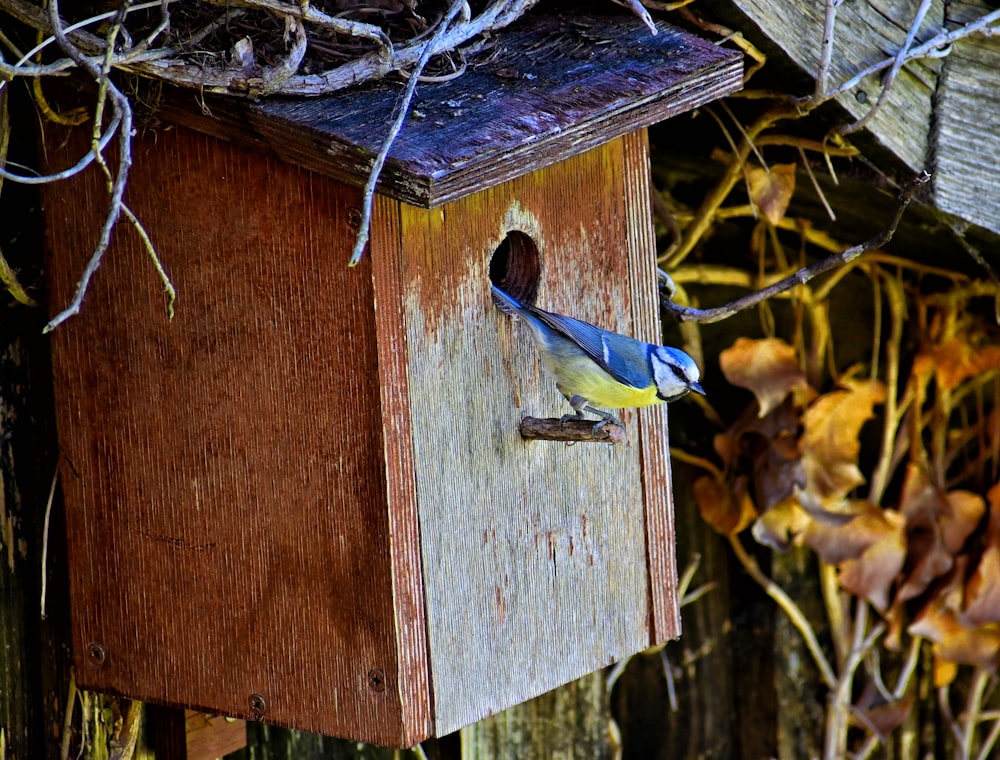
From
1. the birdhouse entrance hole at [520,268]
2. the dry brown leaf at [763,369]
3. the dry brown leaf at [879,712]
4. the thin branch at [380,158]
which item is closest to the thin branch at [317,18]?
the thin branch at [380,158]

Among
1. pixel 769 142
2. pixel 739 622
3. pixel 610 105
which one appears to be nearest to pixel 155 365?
pixel 610 105

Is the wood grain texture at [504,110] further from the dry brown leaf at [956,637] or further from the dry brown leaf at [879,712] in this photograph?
the dry brown leaf at [879,712]

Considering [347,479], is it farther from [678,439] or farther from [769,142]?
[678,439]

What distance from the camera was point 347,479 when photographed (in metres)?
1.64

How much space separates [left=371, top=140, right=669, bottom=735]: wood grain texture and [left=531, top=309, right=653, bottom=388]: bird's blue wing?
0.05 m

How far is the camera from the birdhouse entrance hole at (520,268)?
1805 millimetres

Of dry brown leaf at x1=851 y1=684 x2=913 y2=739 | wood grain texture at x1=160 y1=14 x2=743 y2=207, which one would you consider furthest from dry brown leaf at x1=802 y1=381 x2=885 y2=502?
wood grain texture at x1=160 y1=14 x2=743 y2=207

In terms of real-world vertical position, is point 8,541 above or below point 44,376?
below

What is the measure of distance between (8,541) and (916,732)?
1896mm

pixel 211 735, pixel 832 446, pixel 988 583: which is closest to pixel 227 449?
pixel 211 735

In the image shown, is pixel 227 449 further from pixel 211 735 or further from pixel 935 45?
pixel 935 45

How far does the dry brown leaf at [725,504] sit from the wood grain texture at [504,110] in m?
0.99

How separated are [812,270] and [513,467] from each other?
0.55 meters

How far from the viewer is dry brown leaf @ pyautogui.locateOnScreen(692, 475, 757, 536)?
260 centimetres
